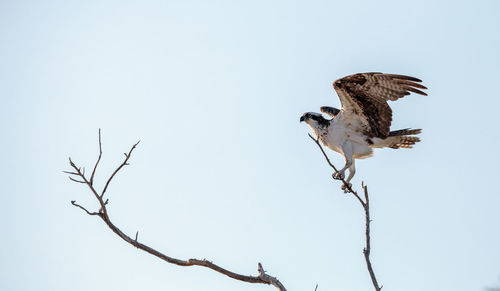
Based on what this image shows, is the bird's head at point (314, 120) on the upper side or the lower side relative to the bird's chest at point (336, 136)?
upper

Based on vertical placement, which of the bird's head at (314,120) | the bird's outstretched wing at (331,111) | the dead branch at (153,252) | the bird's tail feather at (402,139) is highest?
the bird's outstretched wing at (331,111)

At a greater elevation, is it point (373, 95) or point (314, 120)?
point (314, 120)

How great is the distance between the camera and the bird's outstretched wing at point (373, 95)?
9.84 m

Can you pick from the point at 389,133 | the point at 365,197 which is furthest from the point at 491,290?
the point at 365,197

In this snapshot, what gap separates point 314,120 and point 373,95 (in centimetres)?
A: 124

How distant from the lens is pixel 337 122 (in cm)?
1059

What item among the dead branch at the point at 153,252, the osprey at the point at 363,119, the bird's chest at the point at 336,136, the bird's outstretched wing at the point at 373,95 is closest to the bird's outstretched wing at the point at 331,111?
the osprey at the point at 363,119

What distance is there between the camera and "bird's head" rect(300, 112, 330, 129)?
10.7 meters

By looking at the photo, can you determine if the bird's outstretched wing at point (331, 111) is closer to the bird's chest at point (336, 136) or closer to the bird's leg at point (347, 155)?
the bird's chest at point (336, 136)

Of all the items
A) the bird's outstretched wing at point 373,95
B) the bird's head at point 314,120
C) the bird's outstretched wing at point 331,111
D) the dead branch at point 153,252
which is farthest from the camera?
the bird's outstretched wing at point 331,111

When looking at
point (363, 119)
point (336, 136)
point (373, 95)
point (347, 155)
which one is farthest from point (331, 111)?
point (373, 95)

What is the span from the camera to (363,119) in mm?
10383

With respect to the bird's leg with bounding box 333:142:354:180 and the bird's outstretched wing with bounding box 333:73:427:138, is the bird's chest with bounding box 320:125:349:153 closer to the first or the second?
the bird's leg with bounding box 333:142:354:180

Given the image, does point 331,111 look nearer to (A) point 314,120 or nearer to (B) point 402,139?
(A) point 314,120
